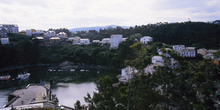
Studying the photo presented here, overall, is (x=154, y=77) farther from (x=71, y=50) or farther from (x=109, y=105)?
(x=71, y=50)

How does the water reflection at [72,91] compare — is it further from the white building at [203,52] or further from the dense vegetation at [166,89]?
the white building at [203,52]

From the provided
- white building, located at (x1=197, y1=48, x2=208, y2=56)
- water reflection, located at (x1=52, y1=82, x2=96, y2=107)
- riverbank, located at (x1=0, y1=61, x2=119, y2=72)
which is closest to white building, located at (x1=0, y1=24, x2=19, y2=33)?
riverbank, located at (x1=0, y1=61, x2=119, y2=72)

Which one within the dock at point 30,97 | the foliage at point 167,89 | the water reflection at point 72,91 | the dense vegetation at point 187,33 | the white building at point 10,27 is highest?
the white building at point 10,27

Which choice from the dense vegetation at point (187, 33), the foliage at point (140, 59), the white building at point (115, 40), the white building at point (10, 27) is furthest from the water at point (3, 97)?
the dense vegetation at point (187, 33)

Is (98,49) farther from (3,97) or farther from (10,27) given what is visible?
(10,27)

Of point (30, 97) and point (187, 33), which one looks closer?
point (30, 97)

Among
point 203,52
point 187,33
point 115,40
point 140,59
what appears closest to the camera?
point 140,59

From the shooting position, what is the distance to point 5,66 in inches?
1430

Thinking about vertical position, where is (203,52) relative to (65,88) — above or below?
above

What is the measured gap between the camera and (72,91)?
22.3 metres

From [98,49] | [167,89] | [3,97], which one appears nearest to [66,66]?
[98,49]

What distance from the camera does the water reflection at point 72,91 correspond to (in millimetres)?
19281

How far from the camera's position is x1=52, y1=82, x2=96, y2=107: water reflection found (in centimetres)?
1928

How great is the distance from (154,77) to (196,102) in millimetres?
2644
